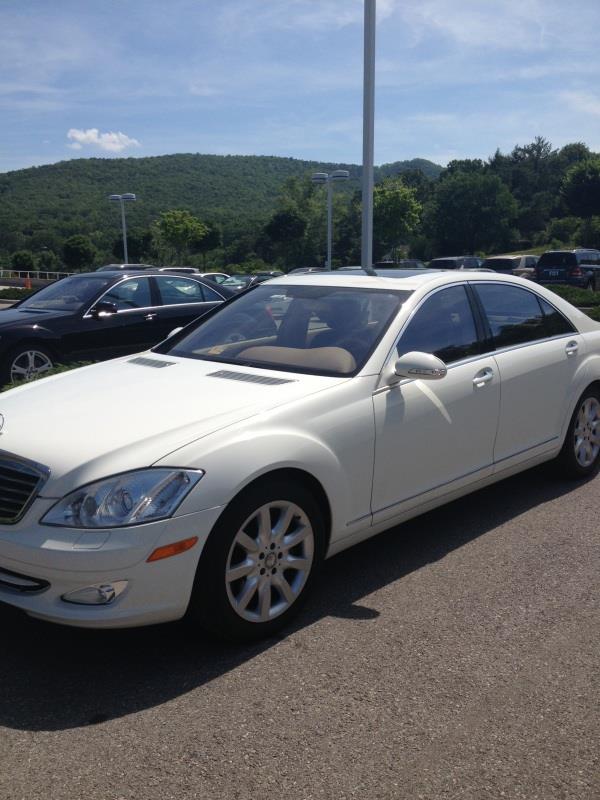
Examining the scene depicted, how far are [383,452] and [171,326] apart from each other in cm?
684

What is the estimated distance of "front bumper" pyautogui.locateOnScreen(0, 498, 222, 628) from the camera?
295 cm

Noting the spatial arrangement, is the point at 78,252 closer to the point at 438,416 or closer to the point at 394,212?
the point at 394,212

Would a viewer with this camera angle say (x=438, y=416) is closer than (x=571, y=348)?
Yes

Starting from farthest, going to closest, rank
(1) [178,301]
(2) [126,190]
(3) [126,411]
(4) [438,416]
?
(2) [126,190]
(1) [178,301]
(4) [438,416]
(3) [126,411]

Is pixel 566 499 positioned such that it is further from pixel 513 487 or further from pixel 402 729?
pixel 402 729

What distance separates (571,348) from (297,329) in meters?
1.99

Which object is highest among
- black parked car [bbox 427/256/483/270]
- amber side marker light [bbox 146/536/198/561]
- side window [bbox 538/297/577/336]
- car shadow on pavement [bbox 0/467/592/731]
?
side window [bbox 538/297/577/336]

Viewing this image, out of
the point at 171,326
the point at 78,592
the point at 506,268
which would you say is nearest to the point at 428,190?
the point at 506,268

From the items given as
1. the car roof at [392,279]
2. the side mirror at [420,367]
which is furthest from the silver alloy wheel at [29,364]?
the side mirror at [420,367]

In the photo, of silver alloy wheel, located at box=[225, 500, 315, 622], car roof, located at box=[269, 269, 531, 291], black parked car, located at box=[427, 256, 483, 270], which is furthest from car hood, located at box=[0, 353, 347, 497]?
black parked car, located at box=[427, 256, 483, 270]

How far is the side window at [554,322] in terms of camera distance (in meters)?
5.35

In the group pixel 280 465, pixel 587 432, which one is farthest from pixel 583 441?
pixel 280 465

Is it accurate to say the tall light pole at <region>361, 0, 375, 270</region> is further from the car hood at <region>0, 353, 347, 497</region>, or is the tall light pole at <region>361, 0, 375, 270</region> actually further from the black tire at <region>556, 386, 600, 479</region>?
the car hood at <region>0, 353, 347, 497</region>

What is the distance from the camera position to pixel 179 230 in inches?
2625
